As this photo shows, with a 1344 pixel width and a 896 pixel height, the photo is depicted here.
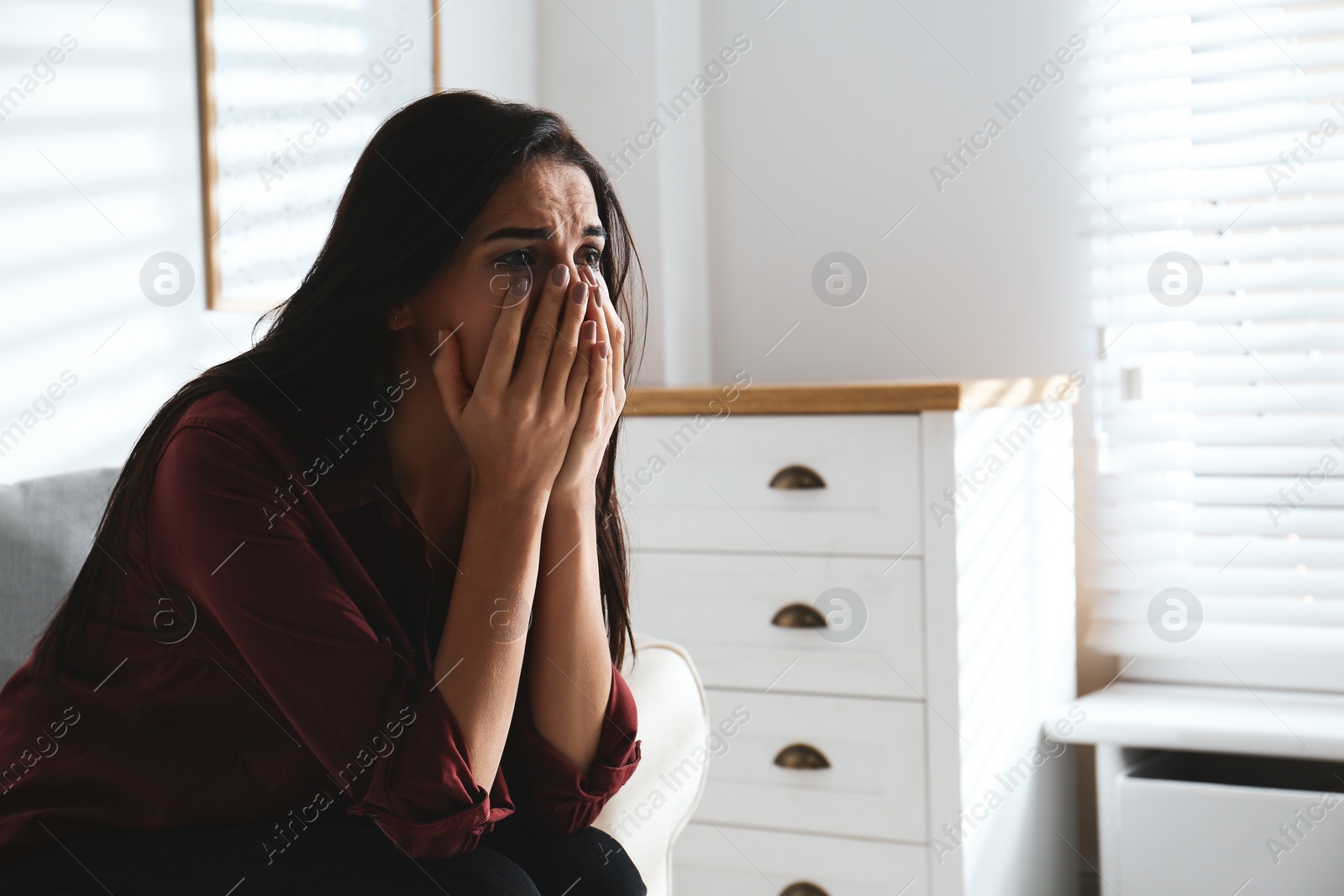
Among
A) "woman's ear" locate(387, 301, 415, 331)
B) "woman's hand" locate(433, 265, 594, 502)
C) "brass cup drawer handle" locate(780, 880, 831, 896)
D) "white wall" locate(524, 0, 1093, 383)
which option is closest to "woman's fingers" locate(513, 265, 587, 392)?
"woman's hand" locate(433, 265, 594, 502)

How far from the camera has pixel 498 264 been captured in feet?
2.83

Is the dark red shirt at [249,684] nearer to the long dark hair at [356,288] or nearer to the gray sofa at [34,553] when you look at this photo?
the long dark hair at [356,288]

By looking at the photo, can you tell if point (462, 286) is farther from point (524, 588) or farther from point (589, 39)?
point (589, 39)

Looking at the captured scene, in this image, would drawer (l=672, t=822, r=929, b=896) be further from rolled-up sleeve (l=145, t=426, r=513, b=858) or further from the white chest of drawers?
rolled-up sleeve (l=145, t=426, r=513, b=858)

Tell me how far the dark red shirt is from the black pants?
0.01 meters

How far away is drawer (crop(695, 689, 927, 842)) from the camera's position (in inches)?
56.9

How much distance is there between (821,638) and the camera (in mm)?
1491

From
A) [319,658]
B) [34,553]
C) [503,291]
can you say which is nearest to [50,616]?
[34,553]

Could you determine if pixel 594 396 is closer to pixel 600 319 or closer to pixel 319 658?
pixel 600 319

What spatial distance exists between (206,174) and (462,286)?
77cm

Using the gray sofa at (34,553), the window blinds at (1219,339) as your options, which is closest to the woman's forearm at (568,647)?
the gray sofa at (34,553)

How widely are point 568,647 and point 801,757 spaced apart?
0.65 m

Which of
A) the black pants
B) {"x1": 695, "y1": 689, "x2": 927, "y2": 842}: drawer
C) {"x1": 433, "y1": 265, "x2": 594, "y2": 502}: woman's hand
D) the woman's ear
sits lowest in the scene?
{"x1": 695, "y1": 689, "x2": 927, "y2": 842}: drawer

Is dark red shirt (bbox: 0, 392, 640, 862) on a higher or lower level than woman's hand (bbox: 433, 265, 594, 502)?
lower
